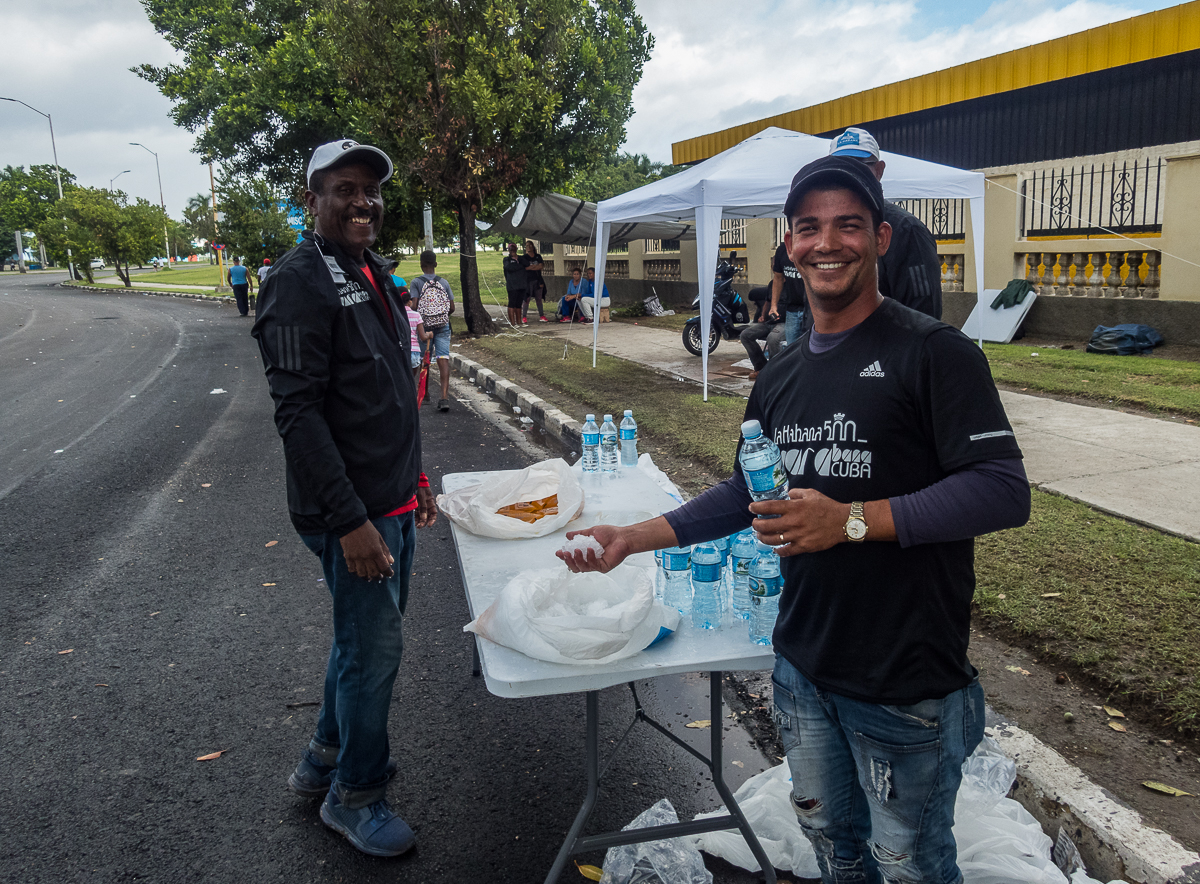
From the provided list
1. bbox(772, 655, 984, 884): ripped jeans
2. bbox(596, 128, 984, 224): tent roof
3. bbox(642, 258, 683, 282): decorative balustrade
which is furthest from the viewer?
bbox(642, 258, 683, 282): decorative balustrade

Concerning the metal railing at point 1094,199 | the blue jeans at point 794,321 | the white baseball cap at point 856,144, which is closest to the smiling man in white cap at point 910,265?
the white baseball cap at point 856,144

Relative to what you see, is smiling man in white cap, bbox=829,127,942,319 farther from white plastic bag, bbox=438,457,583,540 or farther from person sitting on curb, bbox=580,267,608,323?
person sitting on curb, bbox=580,267,608,323

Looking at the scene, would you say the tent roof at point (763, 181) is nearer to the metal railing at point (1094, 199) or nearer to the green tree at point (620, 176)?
the metal railing at point (1094, 199)

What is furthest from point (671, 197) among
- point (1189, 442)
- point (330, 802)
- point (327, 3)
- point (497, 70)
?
point (327, 3)

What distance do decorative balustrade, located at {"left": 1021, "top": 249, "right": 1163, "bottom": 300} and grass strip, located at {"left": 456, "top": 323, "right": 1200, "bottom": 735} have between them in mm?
8157

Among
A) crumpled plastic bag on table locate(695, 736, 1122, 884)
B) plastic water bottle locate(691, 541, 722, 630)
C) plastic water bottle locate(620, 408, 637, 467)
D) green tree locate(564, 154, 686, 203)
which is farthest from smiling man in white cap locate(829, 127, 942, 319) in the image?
green tree locate(564, 154, 686, 203)

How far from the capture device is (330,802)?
2.96 m

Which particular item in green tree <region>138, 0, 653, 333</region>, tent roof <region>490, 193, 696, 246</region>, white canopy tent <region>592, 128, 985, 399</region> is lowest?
white canopy tent <region>592, 128, 985, 399</region>

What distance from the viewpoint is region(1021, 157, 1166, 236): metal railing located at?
40.1ft

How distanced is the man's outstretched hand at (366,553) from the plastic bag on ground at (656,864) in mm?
1145

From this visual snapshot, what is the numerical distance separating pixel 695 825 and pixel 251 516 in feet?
16.3

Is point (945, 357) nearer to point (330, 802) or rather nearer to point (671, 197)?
point (330, 802)

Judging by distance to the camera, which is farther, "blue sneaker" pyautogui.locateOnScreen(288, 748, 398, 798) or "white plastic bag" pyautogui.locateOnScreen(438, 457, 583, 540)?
"white plastic bag" pyautogui.locateOnScreen(438, 457, 583, 540)

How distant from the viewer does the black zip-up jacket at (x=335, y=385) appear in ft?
8.25
